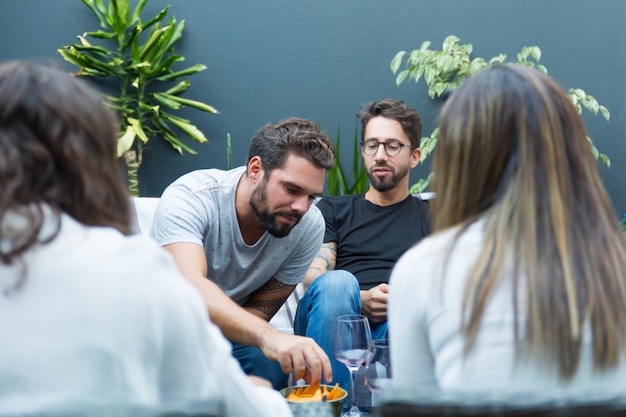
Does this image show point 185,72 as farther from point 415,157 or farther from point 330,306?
point 330,306

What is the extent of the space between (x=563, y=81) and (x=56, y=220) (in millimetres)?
5013

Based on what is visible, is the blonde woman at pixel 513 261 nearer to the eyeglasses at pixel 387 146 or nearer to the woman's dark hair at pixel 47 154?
the woman's dark hair at pixel 47 154

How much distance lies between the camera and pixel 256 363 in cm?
287

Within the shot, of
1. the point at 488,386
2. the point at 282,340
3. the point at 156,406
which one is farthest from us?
the point at 282,340

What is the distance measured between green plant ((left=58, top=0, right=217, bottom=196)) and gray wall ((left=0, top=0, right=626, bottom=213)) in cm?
13

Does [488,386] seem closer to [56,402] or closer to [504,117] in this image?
[504,117]

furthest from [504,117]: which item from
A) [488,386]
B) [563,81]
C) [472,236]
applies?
[563,81]

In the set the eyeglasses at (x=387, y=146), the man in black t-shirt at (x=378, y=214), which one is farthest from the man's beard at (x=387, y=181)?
the eyeglasses at (x=387, y=146)

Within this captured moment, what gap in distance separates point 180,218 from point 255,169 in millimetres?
341

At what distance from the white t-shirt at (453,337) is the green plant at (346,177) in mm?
3672

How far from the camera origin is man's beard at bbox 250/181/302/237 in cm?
277

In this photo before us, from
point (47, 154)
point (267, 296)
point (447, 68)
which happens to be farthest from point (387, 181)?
point (47, 154)

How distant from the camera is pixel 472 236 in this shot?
4.10 ft

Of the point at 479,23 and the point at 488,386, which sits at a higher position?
the point at 479,23
